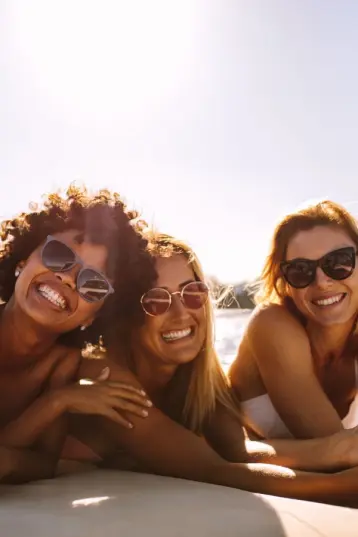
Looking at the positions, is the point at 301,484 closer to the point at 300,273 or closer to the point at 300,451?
the point at 300,451

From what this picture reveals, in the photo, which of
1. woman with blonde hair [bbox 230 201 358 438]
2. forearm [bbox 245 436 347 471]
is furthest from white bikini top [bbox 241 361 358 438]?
forearm [bbox 245 436 347 471]

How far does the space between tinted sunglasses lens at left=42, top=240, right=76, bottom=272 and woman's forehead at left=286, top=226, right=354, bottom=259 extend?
1.40m

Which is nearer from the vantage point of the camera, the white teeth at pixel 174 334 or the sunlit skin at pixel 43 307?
the sunlit skin at pixel 43 307

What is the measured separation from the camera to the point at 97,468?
3.14 meters

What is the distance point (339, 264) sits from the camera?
145 inches

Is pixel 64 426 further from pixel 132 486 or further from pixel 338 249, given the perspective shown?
pixel 338 249

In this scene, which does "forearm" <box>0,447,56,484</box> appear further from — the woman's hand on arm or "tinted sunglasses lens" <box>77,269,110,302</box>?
the woman's hand on arm

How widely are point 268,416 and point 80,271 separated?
5.10 ft

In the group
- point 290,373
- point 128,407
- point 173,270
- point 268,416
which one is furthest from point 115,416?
point 268,416

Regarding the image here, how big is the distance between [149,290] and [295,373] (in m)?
0.97

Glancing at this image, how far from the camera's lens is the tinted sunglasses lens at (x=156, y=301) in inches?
136

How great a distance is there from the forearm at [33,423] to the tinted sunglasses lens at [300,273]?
64.6 inches

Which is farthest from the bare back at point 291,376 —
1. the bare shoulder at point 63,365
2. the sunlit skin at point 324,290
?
the bare shoulder at point 63,365

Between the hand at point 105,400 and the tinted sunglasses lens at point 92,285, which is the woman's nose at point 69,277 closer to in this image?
the tinted sunglasses lens at point 92,285
